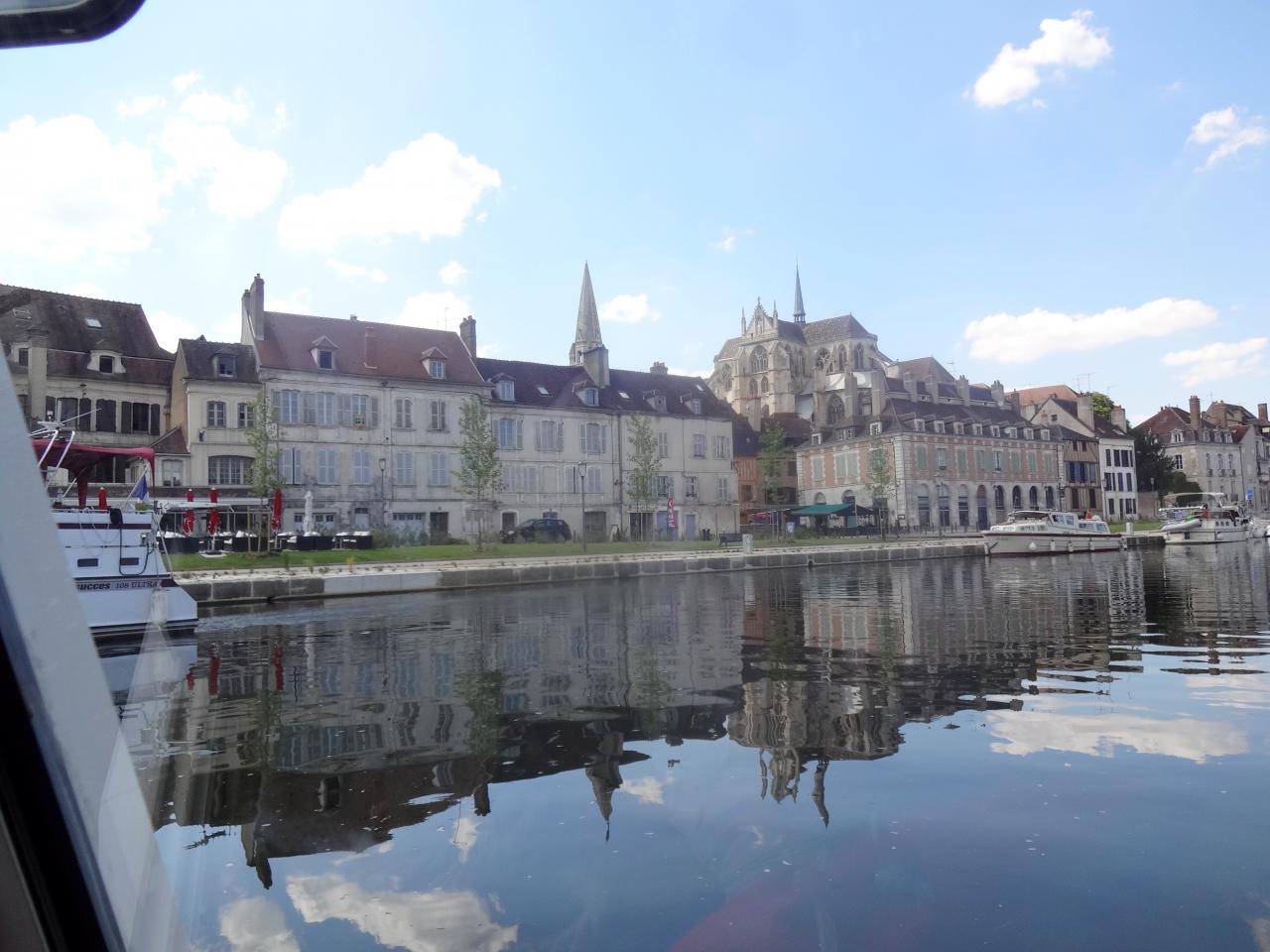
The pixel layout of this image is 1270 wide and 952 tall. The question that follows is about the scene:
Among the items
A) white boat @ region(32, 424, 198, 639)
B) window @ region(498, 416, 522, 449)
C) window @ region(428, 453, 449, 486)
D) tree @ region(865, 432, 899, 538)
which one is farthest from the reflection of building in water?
tree @ region(865, 432, 899, 538)

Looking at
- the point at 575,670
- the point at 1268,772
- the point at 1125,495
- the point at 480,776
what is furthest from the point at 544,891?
the point at 1125,495

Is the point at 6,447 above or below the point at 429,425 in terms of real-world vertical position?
below

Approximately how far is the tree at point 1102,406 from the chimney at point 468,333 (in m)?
55.3

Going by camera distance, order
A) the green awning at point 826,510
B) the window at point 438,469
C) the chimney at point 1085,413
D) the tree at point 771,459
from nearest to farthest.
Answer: the window at point 438,469 → the green awning at point 826,510 → the tree at point 771,459 → the chimney at point 1085,413

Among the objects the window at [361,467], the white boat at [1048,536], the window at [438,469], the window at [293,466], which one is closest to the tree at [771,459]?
the white boat at [1048,536]

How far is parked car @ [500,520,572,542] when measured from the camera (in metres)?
37.9

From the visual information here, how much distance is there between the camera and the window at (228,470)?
31984 mm

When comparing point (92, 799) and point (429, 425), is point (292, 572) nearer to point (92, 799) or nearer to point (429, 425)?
point (429, 425)

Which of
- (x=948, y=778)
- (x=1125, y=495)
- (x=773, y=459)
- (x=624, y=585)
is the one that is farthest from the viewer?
(x=1125, y=495)

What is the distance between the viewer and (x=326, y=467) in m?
36.3

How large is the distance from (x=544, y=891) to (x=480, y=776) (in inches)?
72.3

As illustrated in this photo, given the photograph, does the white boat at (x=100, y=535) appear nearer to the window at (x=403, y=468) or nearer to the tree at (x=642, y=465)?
the window at (x=403, y=468)

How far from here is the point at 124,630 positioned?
5633 millimetres

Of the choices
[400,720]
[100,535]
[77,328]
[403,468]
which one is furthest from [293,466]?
[77,328]
